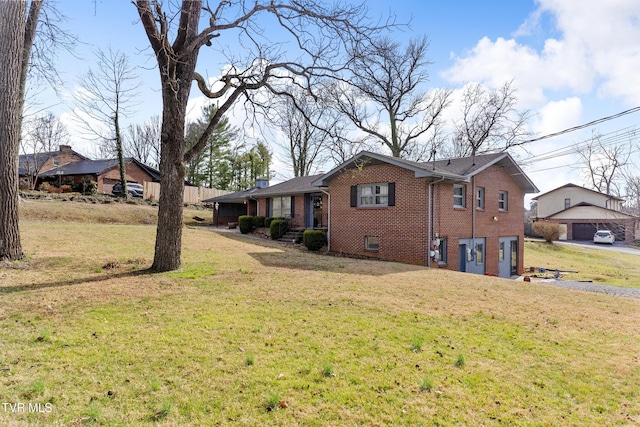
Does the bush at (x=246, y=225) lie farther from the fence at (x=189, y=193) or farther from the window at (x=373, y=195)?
the fence at (x=189, y=193)

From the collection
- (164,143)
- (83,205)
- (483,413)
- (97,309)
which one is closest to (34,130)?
(83,205)

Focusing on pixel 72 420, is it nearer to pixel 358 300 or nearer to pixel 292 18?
pixel 358 300

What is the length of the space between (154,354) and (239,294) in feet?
8.71

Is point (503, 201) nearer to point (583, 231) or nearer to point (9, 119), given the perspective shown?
point (9, 119)

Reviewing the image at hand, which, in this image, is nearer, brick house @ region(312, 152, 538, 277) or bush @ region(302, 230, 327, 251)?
brick house @ region(312, 152, 538, 277)

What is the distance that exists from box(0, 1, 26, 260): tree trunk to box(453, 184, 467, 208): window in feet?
47.6

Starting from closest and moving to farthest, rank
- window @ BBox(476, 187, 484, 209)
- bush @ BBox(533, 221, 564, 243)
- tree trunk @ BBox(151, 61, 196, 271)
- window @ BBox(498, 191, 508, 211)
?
tree trunk @ BBox(151, 61, 196, 271), window @ BBox(476, 187, 484, 209), window @ BBox(498, 191, 508, 211), bush @ BBox(533, 221, 564, 243)

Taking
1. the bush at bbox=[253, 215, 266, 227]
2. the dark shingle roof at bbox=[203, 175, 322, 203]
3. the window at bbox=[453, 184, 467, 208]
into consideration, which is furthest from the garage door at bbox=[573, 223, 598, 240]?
the bush at bbox=[253, 215, 266, 227]

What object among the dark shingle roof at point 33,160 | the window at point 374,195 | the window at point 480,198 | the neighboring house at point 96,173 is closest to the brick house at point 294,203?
the window at point 374,195

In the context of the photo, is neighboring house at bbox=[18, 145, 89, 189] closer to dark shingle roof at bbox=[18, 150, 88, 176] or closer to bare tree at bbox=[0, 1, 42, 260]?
dark shingle roof at bbox=[18, 150, 88, 176]

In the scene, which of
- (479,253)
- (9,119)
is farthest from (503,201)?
(9,119)

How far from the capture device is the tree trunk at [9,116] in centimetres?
817

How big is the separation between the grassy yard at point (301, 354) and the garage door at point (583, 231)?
4152cm

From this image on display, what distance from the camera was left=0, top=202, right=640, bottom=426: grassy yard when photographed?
10.2ft
